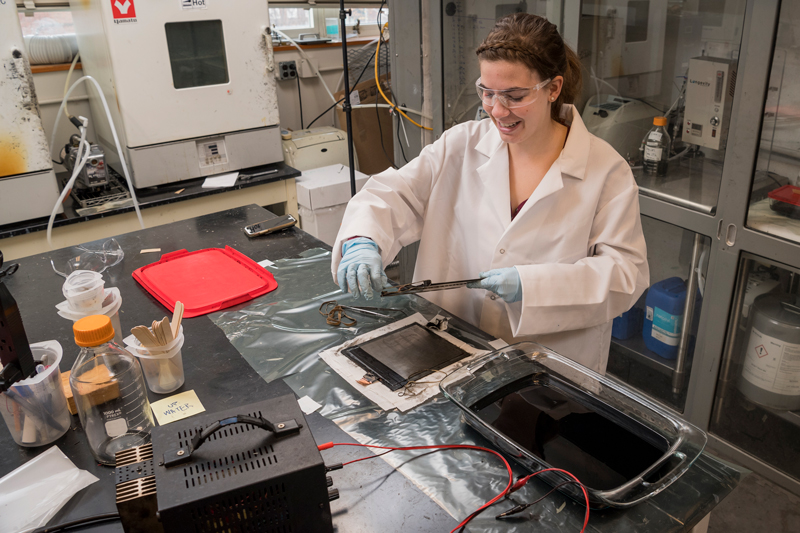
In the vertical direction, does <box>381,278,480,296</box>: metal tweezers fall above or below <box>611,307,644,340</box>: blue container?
above

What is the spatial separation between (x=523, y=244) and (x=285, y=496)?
828mm

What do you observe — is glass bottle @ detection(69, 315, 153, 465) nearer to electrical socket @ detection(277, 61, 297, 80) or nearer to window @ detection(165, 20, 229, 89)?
window @ detection(165, 20, 229, 89)

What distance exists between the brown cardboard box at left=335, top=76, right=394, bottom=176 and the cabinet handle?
2004 mm

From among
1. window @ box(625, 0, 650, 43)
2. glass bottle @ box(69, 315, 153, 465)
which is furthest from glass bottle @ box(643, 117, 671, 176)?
glass bottle @ box(69, 315, 153, 465)

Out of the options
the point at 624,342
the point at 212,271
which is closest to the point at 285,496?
the point at 212,271

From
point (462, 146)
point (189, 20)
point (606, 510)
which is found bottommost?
point (606, 510)

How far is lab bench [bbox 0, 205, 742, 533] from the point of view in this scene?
81 cm

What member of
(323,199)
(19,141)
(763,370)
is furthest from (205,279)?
(763,370)

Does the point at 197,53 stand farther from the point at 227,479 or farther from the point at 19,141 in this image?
the point at 227,479

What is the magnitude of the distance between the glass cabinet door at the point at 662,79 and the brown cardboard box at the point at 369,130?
1099mm

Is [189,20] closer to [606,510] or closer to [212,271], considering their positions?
[212,271]

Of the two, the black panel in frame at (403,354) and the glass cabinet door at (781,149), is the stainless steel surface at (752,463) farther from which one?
the black panel in frame at (403,354)

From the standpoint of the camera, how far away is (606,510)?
32.0 inches

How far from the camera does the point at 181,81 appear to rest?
232cm
